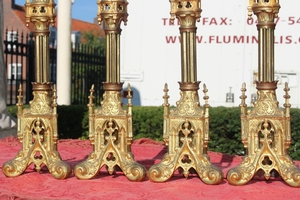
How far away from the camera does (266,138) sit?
455cm

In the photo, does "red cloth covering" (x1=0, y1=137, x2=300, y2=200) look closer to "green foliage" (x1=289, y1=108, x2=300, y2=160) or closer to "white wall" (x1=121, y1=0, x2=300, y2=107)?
"green foliage" (x1=289, y1=108, x2=300, y2=160)

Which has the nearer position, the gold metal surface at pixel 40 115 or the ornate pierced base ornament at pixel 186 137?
the ornate pierced base ornament at pixel 186 137

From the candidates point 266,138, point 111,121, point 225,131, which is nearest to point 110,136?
point 111,121

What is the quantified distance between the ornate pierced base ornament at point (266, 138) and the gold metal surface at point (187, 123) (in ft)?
1.02

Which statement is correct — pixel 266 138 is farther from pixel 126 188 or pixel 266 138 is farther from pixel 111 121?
pixel 111 121

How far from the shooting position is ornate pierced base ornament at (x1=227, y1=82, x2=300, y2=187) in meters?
4.49

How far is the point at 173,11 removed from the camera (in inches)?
188

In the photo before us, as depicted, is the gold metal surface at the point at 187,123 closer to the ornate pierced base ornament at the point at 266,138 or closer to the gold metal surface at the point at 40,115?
the ornate pierced base ornament at the point at 266,138

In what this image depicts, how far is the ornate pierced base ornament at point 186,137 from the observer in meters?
4.59

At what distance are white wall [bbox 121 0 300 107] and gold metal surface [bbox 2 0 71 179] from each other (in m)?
3.86

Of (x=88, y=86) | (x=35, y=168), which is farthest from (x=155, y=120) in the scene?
(x=88, y=86)

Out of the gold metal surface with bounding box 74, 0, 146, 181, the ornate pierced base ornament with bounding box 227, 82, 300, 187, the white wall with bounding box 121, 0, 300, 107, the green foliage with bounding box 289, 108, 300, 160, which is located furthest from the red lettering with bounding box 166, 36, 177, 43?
the ornate pierced base ornament with bounding box 227, 82, 300, 187

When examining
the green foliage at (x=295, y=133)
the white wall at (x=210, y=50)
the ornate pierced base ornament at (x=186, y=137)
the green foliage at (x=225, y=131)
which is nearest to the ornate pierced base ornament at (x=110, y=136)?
A: the ornate pierced base ornament at (x=186, y=137)

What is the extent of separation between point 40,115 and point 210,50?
167 inches
